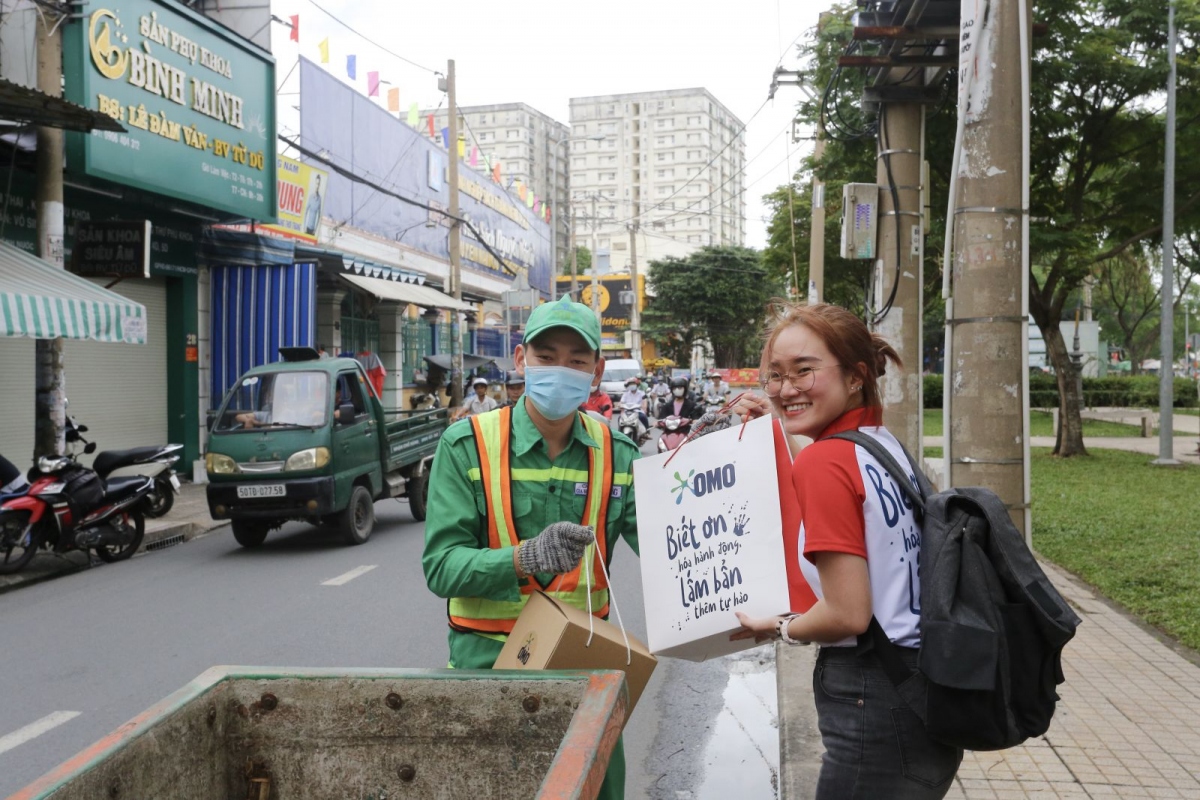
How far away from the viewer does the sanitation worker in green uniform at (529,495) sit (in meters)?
2.55

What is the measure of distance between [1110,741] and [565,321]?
3269 millimetres

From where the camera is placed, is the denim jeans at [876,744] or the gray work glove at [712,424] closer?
the denim jeans at [876,744]

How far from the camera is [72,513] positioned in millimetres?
9484

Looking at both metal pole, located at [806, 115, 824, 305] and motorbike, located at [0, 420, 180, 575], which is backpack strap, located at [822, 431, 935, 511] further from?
metal pole, located at [806, 115, 824, 305]

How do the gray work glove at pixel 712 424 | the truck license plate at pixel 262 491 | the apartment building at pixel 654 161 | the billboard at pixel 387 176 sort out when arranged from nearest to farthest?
1. the gray work glove at pixel 712 424
2. the truck license plate at pixel 262 491
3. the billboard at pixel 387 176
4. the apartment building at pixel 654 161

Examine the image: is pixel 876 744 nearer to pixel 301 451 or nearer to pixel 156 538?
pixel 301 451

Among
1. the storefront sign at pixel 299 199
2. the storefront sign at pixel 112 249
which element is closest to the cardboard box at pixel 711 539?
the storefront sign at pixel 112 249

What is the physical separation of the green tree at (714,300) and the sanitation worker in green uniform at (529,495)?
2552 inches

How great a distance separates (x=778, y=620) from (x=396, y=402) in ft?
81.2

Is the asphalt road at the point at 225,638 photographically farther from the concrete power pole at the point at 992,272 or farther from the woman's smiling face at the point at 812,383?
the woman's smiling face at the point at 812,383

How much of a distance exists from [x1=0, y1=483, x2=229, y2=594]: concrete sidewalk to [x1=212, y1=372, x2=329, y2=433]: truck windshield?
5.21ft

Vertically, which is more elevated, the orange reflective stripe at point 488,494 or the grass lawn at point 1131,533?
the orange reflective stripe at point 488,494

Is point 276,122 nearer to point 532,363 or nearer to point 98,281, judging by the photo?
point 98,281

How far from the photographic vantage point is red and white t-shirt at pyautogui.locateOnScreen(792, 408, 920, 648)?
2.04m
